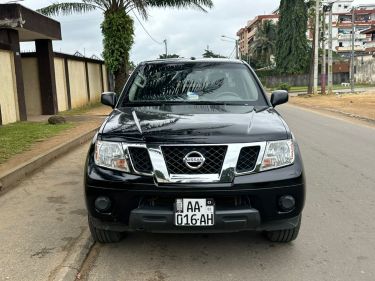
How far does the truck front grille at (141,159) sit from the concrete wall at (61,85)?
59.5 ft

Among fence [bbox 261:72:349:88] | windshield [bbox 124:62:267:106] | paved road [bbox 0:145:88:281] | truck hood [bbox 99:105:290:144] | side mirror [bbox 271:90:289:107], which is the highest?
windshield [bbox 124:62:267:106]

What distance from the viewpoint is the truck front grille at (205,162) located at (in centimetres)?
358

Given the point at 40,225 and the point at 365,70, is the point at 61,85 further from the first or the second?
the point at 365,70

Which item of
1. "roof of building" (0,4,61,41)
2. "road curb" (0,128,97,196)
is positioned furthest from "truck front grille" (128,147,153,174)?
"roof of building" (0,4,61,41)

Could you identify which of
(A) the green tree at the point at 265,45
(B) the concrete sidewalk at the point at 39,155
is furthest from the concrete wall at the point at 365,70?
(B) the concrete sidewalk at the point at 39,155

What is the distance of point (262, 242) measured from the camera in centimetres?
436

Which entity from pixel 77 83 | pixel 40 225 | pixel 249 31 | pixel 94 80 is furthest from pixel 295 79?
pixel 40 225

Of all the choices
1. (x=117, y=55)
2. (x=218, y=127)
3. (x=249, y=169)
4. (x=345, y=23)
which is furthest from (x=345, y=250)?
(x=345, y=23)

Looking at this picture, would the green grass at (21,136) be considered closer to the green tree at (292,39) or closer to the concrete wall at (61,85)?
the concrete wall at (61,85)

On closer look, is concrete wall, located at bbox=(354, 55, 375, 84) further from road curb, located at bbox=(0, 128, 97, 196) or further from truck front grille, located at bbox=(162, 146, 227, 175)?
truck front grille, located at bbox=(162, 146, 227, 175)

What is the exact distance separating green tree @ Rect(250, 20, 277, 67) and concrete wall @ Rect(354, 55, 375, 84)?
69.5 ft

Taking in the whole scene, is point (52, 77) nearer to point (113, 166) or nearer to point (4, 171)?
point (4, 171)

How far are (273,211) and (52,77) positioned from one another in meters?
17.5

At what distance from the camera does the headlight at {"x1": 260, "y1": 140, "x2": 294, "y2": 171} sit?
12.1 feet
